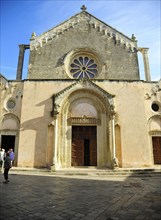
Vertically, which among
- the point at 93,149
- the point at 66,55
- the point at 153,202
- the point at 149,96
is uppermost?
the point at 66,55

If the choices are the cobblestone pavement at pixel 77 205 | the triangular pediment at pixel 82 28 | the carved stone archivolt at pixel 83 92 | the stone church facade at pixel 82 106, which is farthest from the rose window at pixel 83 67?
the cobblestone pavement at pixel 77 205

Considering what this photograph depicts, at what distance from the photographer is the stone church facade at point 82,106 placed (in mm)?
15219

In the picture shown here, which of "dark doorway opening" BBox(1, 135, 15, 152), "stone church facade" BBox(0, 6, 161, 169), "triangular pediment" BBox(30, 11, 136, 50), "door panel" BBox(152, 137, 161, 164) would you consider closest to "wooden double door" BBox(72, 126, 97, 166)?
"stone church facade" BBox(0, 6, 161, 169)

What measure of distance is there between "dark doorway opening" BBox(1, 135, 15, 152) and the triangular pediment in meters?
8.97

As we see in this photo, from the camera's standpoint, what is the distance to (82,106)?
16734mm

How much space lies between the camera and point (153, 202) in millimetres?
6004

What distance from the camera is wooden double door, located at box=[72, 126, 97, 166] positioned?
51.5 feet

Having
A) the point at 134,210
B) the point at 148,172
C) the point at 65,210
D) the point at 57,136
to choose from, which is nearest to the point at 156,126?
the point at 148,172

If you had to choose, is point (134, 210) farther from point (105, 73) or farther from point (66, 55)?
point (66, 55)

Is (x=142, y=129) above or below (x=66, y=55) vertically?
below

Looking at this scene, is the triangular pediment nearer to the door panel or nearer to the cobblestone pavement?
the door panel

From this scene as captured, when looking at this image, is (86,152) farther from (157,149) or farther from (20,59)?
(20,59)

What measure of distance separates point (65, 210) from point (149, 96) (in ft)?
46.5

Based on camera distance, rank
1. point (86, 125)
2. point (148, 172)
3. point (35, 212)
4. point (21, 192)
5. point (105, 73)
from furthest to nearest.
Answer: point (105, 73) → point (86, 125) → point (148, 172) → point (21, 192) → point (35, 212)
